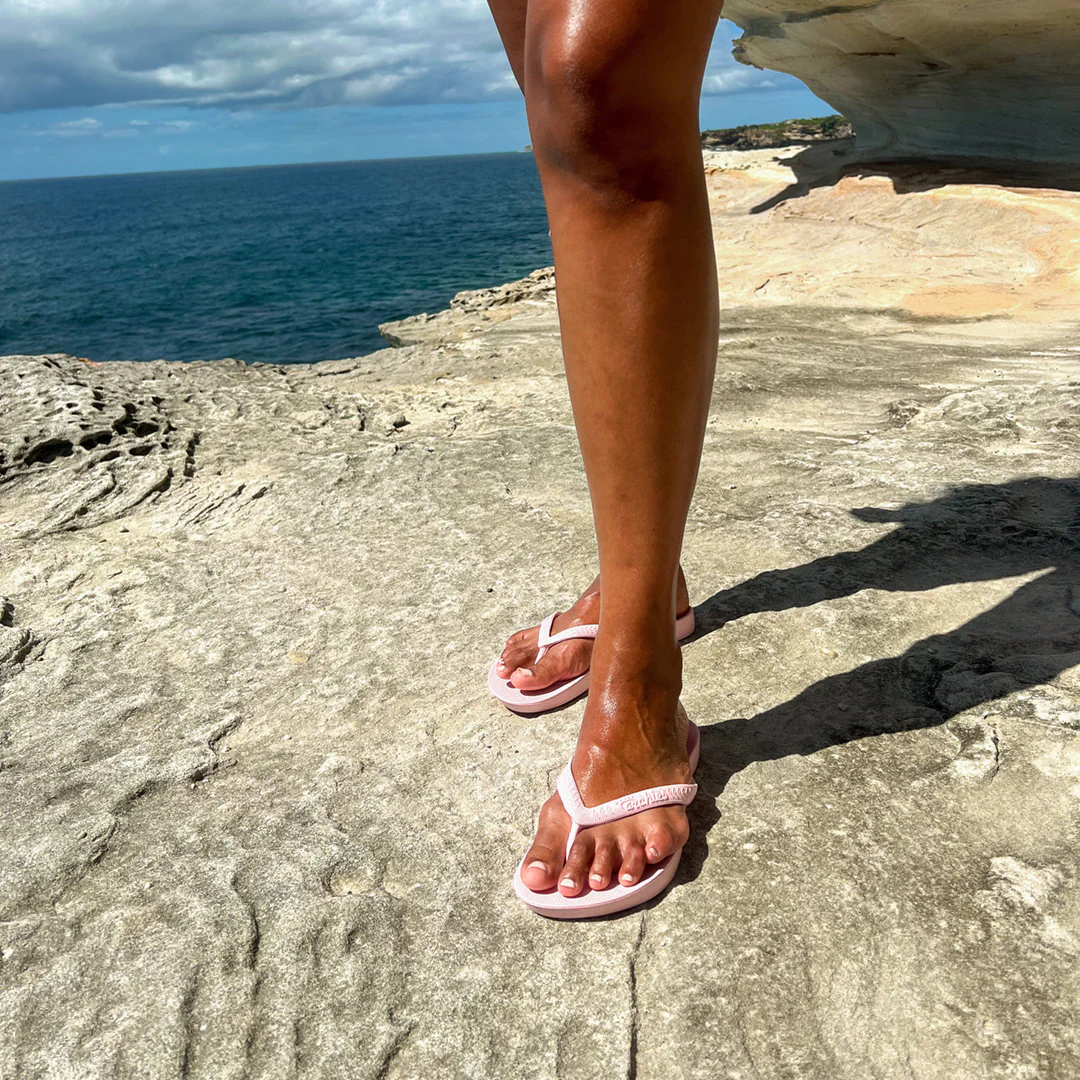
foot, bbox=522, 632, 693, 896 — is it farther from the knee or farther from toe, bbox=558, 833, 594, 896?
the knee

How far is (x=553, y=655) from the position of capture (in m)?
1.49

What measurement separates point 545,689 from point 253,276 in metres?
32.3

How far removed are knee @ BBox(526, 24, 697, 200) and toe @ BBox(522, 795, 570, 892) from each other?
740 millimetres

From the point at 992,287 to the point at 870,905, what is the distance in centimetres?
476

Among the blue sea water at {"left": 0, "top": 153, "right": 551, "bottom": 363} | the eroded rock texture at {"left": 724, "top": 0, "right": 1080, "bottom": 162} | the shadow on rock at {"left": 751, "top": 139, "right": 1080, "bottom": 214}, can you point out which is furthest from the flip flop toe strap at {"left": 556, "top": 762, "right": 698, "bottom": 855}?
the blue sea water at {"left": 0, "top": 153, "right": 551, "bottom": 363}

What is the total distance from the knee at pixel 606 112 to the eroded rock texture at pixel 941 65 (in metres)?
6.35

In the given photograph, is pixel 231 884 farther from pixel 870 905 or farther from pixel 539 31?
pixel 539 31

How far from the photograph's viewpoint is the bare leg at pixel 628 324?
98 centimetres

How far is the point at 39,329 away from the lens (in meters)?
24.4

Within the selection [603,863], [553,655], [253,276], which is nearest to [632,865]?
[603,863]

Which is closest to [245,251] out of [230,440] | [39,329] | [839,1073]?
[39,329]

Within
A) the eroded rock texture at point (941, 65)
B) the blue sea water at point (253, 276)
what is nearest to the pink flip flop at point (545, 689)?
the eroded rock texture at point (941, 65)

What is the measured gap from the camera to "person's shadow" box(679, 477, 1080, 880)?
4.39 feet

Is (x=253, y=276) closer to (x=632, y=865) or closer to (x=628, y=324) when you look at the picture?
(x=628, y=324)
